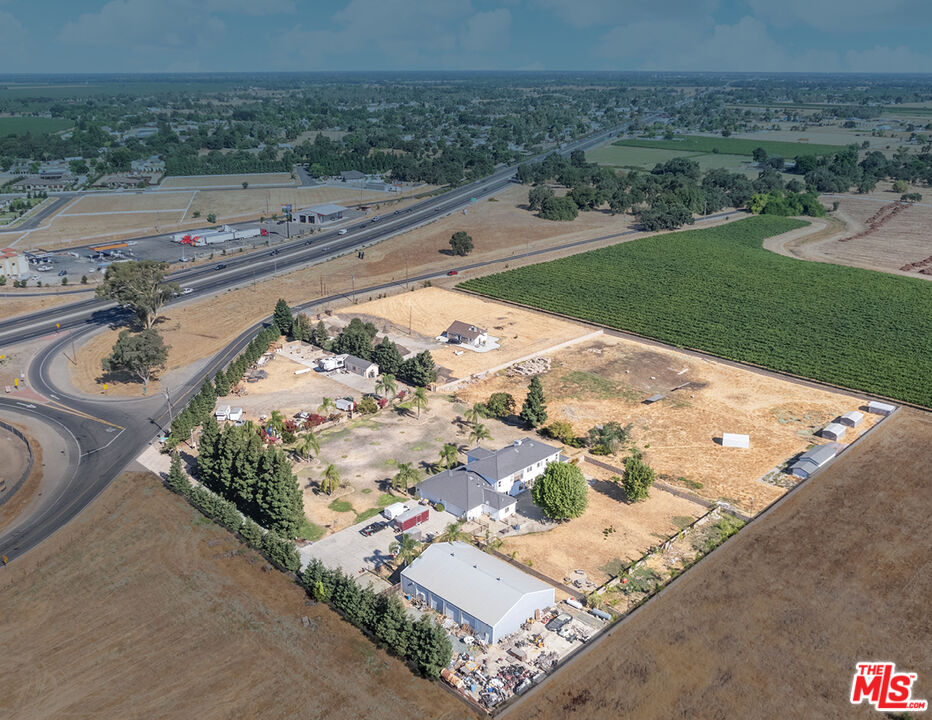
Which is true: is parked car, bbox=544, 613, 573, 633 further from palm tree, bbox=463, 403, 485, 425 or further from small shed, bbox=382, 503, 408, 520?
palm tree, bbox=463, 403, 485, 425

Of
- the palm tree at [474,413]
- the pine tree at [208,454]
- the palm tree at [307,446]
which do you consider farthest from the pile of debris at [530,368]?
the pine tree at [208,454]

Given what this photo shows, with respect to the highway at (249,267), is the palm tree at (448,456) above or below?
below

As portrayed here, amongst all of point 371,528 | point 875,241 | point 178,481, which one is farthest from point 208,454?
point 875,241

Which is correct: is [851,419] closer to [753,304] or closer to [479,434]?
[479,434]

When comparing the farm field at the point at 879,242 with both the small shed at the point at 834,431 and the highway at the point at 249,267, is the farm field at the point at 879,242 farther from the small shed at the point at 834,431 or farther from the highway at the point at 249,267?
the highway at the point at 249,267

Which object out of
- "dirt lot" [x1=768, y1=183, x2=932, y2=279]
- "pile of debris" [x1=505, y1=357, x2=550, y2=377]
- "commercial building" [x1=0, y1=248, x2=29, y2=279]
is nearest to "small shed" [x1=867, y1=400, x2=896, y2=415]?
"pile of debris" [x1=505, y1=357, x2=550, y2=377]

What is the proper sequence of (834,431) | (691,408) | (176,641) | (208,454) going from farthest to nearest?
(691,408)
(834,431)
(208,454)
(176,641)
